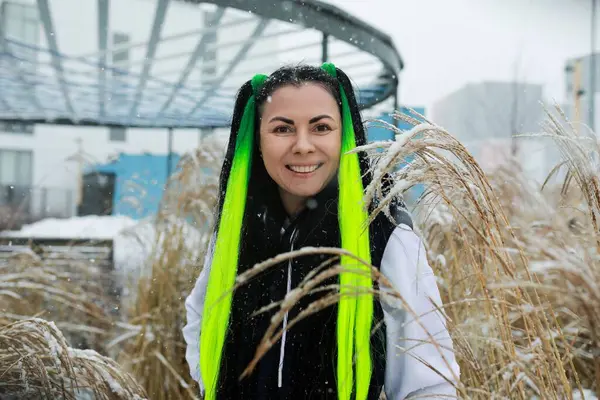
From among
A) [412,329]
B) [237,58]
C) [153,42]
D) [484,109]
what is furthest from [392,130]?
[484,109]

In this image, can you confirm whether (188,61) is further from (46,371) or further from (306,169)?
(306,169)

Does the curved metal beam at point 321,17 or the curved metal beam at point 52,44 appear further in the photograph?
the curved metal beam at point 52,44

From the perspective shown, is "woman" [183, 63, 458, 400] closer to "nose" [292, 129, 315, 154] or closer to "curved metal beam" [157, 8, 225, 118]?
"nose" [292, 129, 315, 154]

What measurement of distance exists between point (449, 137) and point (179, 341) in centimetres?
200

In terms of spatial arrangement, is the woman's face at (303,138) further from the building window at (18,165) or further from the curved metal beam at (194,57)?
the building window at (18,165)

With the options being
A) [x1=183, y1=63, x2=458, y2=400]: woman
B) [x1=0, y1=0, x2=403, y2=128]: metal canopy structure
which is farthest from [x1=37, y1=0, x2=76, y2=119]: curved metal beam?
[x1=183, y1=63, x2=458, y2=400]: woman

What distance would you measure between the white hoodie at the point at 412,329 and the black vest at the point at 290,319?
3cm

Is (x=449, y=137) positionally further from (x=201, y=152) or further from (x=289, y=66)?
(x=201, y=152)

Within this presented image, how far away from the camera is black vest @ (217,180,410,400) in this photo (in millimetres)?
1271

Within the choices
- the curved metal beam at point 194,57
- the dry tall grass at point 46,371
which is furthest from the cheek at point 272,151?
the curved metal beam at point 194,57

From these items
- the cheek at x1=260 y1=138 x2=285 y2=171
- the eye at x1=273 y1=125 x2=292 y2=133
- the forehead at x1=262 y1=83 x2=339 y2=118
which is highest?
the forehead at x1=262 y1=83 x2=339 y2=118

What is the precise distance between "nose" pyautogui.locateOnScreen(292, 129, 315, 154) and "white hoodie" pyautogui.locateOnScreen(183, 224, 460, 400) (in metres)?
0.27

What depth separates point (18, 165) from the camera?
2505 centimetres

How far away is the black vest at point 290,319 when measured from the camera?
1.27 meters
